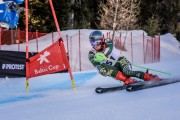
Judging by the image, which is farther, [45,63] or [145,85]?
[45,63]

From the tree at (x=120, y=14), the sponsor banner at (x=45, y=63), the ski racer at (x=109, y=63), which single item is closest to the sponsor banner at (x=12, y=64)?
the sponsor banner at (x=45, y=63)

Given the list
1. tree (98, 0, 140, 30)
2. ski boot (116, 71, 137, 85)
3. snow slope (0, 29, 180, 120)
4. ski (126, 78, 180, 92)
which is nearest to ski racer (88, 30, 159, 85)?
ski boot (116, 71, 137, 85)

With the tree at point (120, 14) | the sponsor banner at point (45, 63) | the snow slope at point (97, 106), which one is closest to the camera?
the snow slope at point (97, 106)

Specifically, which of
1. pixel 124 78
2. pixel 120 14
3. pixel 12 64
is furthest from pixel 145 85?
pixel 120 14

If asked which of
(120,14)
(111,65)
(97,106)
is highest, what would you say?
(120,14)

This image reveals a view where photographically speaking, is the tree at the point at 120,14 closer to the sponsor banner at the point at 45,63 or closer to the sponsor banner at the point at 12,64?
the sponsor banner at the point at 12,64

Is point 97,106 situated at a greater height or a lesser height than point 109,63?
lesser

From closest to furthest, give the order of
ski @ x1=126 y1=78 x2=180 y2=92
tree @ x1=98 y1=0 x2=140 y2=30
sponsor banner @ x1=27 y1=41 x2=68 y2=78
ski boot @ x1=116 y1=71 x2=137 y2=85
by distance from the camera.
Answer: ski @ x1=126 y1=78 x2=180 y2=92, ski boot @ x1=116 y1=71 x2=137 y2=85, sponsor banner @ x1=27 y1=41 x2=68 y2=78, tree @ x1=98 y1=0 x2=140 y2=30

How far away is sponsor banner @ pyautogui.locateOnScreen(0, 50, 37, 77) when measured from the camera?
1307cm

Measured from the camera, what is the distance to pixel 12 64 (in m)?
13.2

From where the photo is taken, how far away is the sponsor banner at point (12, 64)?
13.1 meters

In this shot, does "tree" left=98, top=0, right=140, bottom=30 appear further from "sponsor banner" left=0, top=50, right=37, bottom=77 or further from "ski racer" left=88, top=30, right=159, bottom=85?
"ski racer" left=88, top=30, right=159, bottom=85

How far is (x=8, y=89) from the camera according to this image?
32.9ft

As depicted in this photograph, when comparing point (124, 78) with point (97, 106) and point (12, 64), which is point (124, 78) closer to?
point (97, 106)
